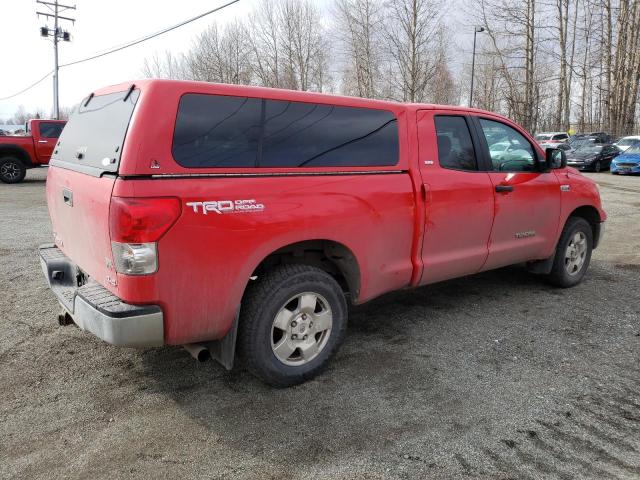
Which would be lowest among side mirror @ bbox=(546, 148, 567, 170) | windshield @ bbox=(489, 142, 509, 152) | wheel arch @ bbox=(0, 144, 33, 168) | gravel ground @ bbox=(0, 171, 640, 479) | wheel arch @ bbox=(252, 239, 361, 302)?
Result: gravel ground @ bbox=(0, 171, 640, 479)

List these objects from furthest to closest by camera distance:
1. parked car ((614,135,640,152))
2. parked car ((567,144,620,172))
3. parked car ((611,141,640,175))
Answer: parked car ((567,144,620,172)) < parked car ((614,135,640,152)) < parked car ((611,141,640,175))

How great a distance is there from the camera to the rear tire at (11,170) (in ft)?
52.9

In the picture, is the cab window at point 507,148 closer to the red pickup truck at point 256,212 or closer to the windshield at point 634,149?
the red pickup truck at point 256,212

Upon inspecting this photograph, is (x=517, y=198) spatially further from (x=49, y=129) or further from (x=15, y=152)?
(x=15, y=152)

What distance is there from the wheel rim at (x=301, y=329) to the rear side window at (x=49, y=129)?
15.7 metres

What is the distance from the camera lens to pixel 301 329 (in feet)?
11.2

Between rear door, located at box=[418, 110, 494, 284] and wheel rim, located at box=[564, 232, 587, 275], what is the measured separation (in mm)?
1575

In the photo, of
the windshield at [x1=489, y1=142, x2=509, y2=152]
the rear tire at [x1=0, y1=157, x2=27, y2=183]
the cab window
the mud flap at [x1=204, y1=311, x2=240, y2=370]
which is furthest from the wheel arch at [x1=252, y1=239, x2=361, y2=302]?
the rear tire at [x1=0, y1=157, x2=27, y2=183]

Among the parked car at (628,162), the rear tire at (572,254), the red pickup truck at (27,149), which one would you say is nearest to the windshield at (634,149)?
the parked car at (628,162)

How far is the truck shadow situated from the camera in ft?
9.53

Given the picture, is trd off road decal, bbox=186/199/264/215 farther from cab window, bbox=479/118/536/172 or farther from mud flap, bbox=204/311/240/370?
cab window, bbox=479/118/536/172

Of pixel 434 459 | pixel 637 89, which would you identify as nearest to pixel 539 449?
pixel 434 459

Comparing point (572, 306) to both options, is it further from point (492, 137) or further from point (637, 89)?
point (637, 89)

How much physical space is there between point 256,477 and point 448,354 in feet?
6.39
